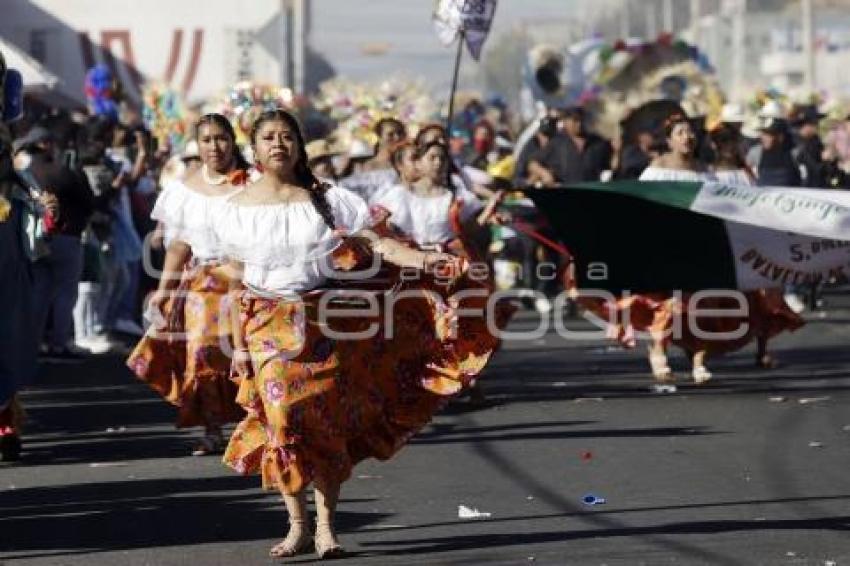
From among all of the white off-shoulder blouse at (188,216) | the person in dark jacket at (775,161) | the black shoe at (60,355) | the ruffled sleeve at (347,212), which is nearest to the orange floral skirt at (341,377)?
the ruffled sleeve at (347,212)

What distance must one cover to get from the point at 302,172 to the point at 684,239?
6.72 metres

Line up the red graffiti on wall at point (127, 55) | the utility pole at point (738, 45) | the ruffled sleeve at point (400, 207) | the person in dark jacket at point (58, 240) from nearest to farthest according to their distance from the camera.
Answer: the ruffled sleeve at point (400, 207) → the person in dark jacket at point (58, 240) → the red graffiti on wall at point (127, 55) → the utility pole at point (738, 45)

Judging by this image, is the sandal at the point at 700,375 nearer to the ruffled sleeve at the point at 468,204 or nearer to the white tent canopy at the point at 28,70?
the ruffled sleeve at the point at 468,204

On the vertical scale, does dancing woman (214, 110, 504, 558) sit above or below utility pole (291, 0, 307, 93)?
below

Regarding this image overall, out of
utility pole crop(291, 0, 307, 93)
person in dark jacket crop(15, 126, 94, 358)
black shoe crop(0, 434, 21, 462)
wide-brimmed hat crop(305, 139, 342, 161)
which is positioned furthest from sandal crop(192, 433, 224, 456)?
utility pole crop(291, 0, 307, 93)

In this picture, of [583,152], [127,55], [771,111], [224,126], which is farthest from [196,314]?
[127,55]

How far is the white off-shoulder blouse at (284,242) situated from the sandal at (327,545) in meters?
0.92

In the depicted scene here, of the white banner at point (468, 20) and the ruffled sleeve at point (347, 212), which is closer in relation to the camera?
the ruffled sleeve at point (347, 212)

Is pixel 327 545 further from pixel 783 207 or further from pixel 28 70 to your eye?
pixel 28 70

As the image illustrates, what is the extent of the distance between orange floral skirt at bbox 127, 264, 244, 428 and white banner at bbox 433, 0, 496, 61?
6895 mm

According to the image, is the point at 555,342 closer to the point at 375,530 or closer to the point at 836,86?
the point at 375,530

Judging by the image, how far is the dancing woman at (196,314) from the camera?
1391cm

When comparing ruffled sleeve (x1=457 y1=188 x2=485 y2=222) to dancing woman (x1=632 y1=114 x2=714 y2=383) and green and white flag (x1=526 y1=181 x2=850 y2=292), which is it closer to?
green and white flag (x1=526 y1=181 x2=850 y2=292)

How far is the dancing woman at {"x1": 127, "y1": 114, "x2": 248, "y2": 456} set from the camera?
1391 centimetres
